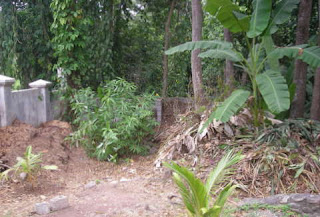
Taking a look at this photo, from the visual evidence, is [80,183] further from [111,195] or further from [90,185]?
[111,195]

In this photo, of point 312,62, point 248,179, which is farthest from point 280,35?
point 248,179

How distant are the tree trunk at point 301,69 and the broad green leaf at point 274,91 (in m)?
1.52

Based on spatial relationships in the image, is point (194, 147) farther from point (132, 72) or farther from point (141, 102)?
point (132, 72)

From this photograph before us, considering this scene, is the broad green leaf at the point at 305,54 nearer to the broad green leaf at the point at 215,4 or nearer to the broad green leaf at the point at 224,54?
the broad green leaf at the point at 224,54

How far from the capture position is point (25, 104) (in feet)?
24.3

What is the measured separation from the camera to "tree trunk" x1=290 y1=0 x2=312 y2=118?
21.3ft

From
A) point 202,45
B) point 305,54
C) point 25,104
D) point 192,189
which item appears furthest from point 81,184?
point 305,54

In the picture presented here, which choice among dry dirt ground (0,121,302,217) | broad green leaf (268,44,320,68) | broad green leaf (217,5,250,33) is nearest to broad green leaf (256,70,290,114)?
broad green leaf (268,44,320,68)

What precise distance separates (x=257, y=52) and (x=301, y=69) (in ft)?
4.08

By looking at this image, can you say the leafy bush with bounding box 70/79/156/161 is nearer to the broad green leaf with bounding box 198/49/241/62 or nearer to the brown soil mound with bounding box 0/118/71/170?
the brown soil mound with bounding box 0/118/71/170

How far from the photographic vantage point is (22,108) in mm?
7273

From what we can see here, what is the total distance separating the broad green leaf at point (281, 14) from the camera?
5.70 metres

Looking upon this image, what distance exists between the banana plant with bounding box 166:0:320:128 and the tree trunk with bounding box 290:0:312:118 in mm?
868

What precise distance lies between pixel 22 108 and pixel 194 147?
3982 millimetres
